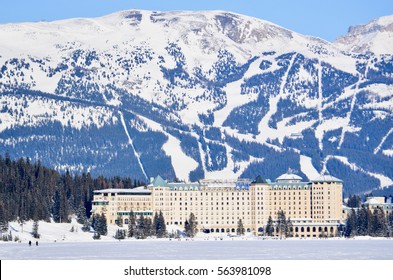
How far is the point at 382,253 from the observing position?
193250mm

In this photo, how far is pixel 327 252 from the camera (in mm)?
198875
